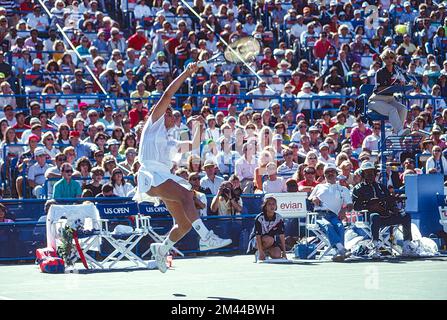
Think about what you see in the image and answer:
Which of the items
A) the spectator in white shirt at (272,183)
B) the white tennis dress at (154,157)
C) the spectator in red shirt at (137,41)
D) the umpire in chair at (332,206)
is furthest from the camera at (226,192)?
the spectator in red shirt at (137,41)

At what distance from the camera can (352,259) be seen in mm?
15477

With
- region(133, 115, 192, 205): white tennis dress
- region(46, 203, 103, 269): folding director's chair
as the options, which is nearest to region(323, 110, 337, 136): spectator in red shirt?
region(46, 203, 103, 269): folding director's chair

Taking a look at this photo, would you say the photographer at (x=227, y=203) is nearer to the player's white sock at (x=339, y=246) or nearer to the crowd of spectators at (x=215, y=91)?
the crowd of spectators at (x=215, y=91)

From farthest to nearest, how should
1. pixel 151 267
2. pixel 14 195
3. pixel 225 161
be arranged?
1. pixel 225 161
2. pixel 14 195
3. pixel 151 267

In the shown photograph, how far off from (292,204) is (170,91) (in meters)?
5.34

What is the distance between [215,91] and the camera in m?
23.2

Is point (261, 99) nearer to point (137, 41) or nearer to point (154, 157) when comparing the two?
point (137, 41)

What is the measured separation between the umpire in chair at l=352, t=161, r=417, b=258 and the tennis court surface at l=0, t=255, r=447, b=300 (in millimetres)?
601

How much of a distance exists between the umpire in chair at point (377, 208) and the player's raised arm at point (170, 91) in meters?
4.83

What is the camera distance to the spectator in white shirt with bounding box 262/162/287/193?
18.3 m

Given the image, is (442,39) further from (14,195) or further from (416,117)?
(14,195)

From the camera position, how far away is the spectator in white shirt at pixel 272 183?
18297 millimetres
